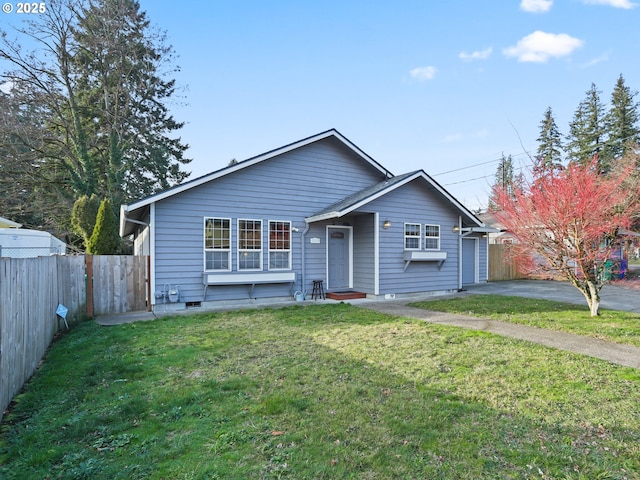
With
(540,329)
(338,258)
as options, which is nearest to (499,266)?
(338,258)

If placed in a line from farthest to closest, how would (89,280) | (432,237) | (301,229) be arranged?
(432,237), (301,229), (89,280)

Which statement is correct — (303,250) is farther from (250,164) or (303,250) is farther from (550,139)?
(550,139)

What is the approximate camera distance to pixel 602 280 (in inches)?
322

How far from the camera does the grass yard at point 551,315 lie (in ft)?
21.3

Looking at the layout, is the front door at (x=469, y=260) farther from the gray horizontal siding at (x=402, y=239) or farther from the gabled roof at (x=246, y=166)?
the gabled roof at (x=246, y=166)

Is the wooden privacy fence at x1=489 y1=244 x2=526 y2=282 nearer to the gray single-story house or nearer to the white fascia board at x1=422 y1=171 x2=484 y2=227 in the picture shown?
the gray single-story house

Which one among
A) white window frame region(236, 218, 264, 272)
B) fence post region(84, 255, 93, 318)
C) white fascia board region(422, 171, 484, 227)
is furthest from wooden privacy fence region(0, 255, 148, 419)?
white fascia board region(422, 171, 484, 227)

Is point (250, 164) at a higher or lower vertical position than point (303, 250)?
higher

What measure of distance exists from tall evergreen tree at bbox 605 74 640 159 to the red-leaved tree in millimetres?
31669

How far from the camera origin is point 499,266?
1927cm

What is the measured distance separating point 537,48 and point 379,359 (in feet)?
44.4

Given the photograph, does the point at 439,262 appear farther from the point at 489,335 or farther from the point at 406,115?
the point at 406,115

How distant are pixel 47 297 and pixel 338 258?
26.5 ft

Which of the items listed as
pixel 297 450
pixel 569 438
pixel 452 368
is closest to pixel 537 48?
pixel 452 368
